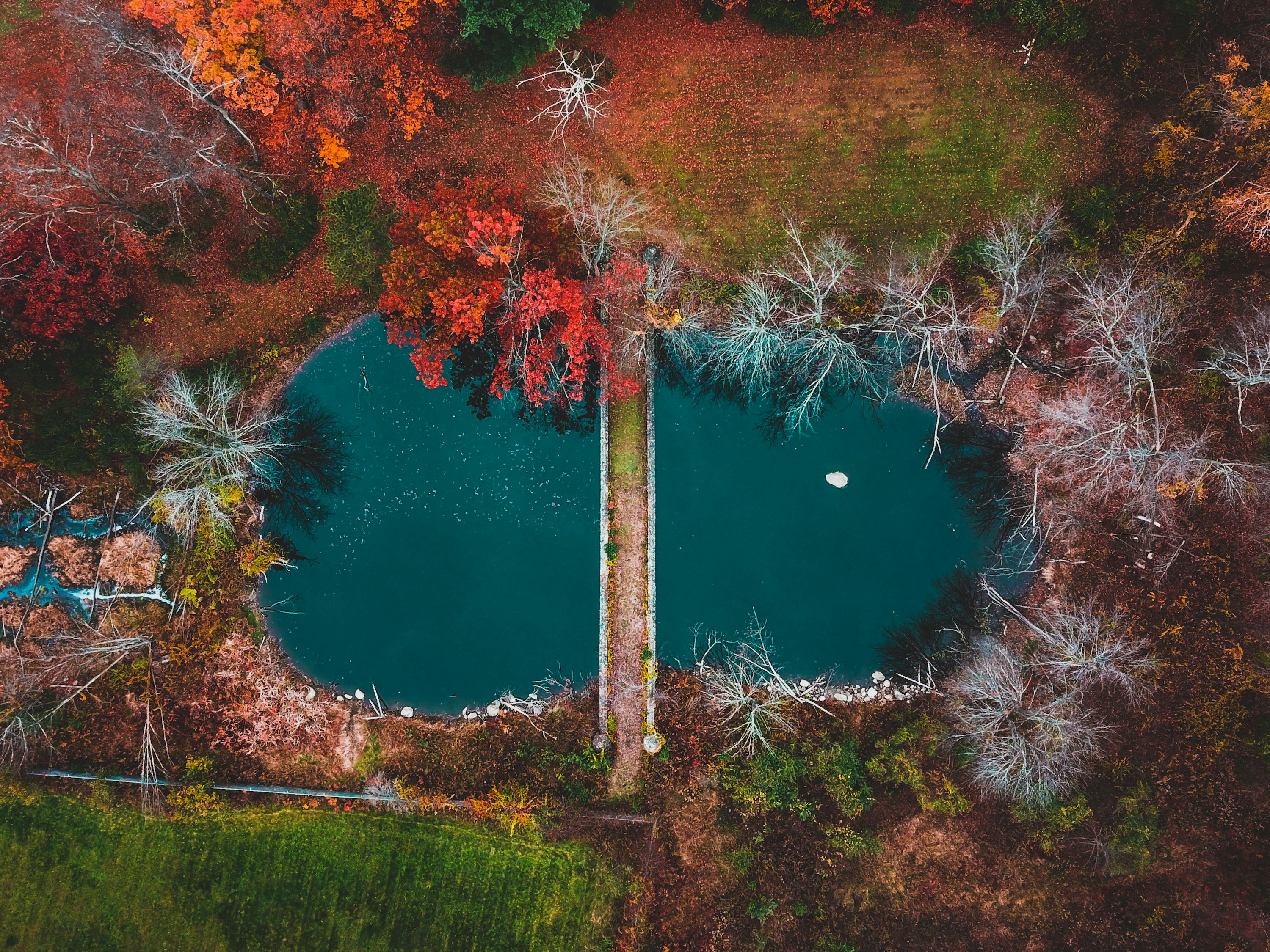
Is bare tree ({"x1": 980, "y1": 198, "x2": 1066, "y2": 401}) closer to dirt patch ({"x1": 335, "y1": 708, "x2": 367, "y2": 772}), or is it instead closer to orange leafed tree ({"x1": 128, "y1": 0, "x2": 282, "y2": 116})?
orange leafed tree ({"x1": 128, "y1": 0, "x2": 282, "y2": 116})

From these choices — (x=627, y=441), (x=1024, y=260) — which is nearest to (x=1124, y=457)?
(x=1024, y=260)

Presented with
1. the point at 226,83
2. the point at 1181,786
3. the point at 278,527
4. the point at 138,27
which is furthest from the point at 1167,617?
the point at 138,27

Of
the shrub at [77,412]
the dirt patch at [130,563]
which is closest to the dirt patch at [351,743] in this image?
the dirt patch at [130,563]

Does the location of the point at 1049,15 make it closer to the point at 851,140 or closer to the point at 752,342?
the point at 851,140

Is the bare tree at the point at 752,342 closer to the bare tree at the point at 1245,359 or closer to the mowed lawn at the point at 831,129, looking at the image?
the mowed lawn at the point at 831,129

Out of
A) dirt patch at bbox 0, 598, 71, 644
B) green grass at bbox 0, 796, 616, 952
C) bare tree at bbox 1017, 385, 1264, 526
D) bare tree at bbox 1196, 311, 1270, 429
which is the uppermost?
bare tree at bbox 1196, 311, 1270, 429

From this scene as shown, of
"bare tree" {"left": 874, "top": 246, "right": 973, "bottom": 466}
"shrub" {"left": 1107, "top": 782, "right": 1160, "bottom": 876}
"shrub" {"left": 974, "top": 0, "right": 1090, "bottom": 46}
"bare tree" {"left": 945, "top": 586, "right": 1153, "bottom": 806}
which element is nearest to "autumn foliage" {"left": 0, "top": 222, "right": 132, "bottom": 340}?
"bare tree" {"left": 874, "top": 246, "right": 973, "bottom": 466}
